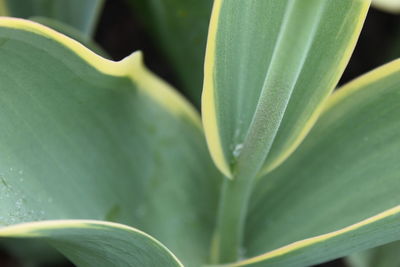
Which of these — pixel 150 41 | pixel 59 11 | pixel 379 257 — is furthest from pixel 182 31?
pixel 379 257

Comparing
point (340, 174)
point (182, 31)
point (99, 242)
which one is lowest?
point (99, 242)

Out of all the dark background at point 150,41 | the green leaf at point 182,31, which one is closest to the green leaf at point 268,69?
the green leaf at point 182,31

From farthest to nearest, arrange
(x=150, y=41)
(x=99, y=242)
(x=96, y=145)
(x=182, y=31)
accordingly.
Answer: (x=150, y=41)
(x=182, y=31)
(x=96, y=145)
(x=99, y=242)

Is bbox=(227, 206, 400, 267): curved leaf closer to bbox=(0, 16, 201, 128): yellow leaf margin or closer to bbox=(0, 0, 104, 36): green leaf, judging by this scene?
bbox=(0, 16, 201, 128): yellow leaf margin

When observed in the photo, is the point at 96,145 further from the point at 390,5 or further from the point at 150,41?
the point at 150,41

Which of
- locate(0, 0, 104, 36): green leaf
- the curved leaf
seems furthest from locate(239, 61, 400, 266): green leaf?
locate(0, 0, 104, 36): green leaf

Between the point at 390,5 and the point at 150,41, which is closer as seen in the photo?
the point at 390,5
